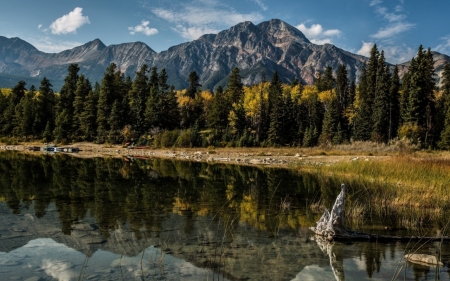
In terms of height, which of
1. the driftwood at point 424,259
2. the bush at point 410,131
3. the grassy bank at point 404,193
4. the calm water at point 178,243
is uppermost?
the bush at point 410,131

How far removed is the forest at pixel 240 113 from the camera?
59781 mm

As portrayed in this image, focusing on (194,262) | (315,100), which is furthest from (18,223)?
(315,100)

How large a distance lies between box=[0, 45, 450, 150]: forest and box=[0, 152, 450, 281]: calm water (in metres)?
46.5

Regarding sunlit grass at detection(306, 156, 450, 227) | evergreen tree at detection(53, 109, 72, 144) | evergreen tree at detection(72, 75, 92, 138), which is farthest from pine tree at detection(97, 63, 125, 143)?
sunlit grass at detection(306, 156, 450, 227)

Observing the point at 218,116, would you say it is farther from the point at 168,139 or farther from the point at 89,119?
Answer: the point at 89,119

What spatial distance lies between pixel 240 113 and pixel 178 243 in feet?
212

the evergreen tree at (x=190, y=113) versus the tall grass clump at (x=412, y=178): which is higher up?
the evergreen tree at (x=190, y=113)

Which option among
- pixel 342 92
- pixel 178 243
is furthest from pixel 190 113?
pixel 178 243

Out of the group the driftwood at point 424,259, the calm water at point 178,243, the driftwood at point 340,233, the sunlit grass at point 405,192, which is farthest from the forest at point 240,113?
the driftwood at point 424,259

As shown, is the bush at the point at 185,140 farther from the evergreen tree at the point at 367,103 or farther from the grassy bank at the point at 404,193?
the grassy bank at the point at 404,193

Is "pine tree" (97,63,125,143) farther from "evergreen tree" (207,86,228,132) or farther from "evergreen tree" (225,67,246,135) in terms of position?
"evergreen tree" (225,67,246,135)

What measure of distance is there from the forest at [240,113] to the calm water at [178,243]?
4648cm

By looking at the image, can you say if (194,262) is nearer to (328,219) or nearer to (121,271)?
(121,271)

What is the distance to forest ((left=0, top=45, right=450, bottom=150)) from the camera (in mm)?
59781
